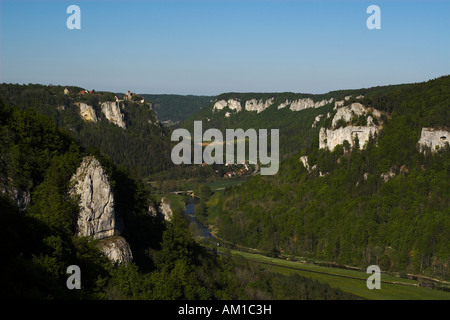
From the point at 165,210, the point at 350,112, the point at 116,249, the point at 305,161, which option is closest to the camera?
the point at 116,249

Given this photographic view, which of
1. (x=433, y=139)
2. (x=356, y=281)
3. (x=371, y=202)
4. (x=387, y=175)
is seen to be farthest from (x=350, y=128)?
(x=356, y=281)

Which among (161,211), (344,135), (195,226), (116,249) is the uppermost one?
(344,135)

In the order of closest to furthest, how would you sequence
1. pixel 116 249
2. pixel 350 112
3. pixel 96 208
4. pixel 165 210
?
pixel 116 249, pixel 96 208, pixel 165 210, pixel 350 112

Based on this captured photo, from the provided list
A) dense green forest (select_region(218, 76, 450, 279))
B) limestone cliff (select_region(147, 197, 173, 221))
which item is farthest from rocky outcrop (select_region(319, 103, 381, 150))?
limestone cliff (select_region(147, 197, 173, 221))

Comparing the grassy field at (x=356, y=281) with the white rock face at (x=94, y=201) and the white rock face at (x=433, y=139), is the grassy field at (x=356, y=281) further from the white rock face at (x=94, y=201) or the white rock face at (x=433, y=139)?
the white rock face at (x=433, y=139)

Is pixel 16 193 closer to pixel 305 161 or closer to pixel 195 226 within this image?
pixel 195 226

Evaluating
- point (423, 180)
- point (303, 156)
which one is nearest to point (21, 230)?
point (423, 180)

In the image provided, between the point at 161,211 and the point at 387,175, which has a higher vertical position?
the point at 161,211
